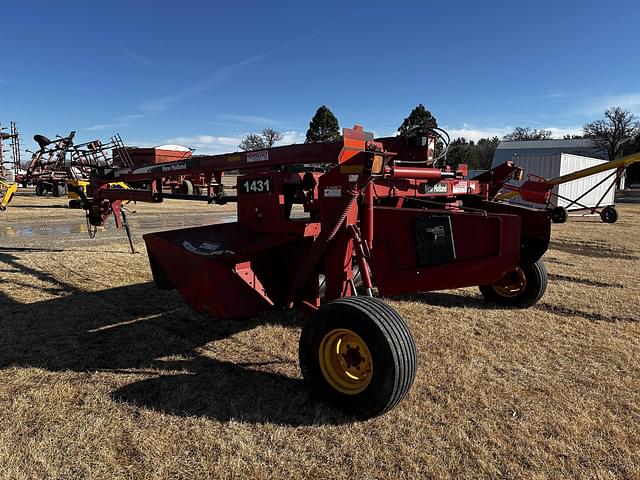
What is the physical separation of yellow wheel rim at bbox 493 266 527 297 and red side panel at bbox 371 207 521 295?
7.31 feet

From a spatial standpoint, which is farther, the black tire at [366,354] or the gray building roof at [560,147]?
the gray building roof at [560,147]

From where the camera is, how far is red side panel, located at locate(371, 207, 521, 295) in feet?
11.5

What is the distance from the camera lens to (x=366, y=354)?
3078 mm

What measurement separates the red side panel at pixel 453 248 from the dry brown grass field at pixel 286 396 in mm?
777

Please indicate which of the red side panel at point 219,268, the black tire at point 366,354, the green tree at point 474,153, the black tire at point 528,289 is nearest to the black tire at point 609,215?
the black tire at point 528,289

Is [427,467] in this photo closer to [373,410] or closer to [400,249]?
[373,410]

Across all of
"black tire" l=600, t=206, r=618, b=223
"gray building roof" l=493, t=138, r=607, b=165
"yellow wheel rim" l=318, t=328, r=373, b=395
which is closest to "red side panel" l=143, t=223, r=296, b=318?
"yellow wheel rim" l=318, t=328, r=373, b=395

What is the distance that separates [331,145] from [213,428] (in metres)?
2.28

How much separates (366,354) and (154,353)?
84.3 inches

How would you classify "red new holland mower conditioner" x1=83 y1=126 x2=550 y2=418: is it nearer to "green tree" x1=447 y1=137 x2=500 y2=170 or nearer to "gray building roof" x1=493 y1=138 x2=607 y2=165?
"green tree" x1=447 y1=137 x2=500 y2=170

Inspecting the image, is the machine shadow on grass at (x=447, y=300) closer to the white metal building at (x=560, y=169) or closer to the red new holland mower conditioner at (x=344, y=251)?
the red new holland mower conditioner at (x=344, y=251)

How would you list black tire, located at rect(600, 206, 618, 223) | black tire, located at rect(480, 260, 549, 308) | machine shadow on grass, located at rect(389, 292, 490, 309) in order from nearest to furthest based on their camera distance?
black tire, located at rect(480, 260, 549, 308) → machine shadow on grass, located at rect(389, 292, 490, 309) → black tire, located at rect(600, 206, 618, 223)

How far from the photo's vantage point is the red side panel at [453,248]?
11.5ft

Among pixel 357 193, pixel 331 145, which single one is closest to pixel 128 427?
pixel 357 193
